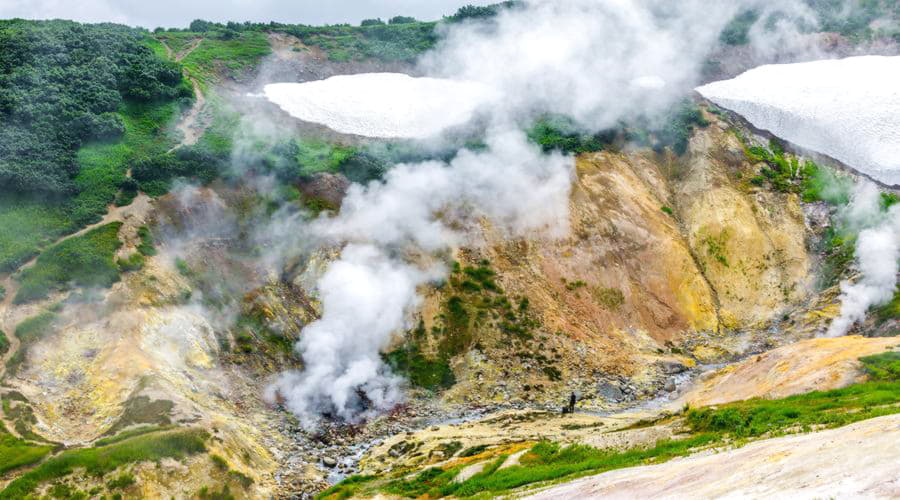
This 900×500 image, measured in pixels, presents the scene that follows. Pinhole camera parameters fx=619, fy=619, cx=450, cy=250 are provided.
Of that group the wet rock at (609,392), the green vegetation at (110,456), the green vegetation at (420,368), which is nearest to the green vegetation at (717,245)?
the wet rock at (609,392)

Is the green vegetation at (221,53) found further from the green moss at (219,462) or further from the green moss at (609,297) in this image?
the green moss at (219,462)

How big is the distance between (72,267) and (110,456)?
1462 cm

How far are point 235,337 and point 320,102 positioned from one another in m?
30.2

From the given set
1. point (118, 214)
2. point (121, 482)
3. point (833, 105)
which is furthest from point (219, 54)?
point (833, 105)

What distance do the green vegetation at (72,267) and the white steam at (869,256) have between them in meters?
46.8

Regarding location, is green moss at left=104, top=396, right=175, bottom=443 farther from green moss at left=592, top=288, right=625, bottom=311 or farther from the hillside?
green moss at left=592, top=288, right=625, bottom=311

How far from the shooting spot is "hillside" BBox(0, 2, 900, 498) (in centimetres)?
→ 2669

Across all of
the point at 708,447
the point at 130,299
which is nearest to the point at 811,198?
Answer: the point at 708,447

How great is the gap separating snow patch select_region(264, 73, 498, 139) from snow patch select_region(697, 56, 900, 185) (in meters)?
25.9

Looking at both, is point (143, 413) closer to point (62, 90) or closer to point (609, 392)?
point (609, 392)

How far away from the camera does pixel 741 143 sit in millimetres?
58312

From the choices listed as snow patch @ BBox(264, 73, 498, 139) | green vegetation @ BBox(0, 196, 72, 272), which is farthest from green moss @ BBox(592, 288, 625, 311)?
green vegetation @ BBox(0, 196, 72, 272)

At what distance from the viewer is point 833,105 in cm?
5872

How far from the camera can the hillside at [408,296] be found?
26.7 m
